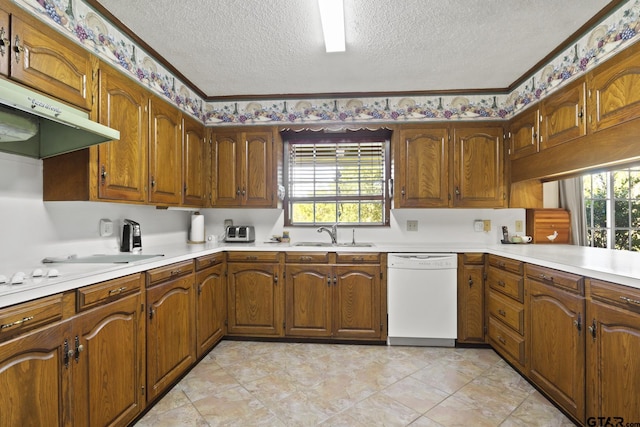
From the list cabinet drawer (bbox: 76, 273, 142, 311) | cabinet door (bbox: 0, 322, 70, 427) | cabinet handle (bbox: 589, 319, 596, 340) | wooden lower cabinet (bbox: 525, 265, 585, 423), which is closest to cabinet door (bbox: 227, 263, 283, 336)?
cabinet drawer (bbox: 76, 273, 142, 311)

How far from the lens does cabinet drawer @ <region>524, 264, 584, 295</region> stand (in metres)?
1.67

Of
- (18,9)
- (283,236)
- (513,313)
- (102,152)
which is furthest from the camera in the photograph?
(283,236)

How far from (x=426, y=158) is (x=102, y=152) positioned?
2629 millimetres

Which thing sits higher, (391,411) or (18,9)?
(18,9)

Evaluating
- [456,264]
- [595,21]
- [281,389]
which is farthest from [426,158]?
[281,389]

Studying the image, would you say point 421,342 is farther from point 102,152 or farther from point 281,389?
point 102,152

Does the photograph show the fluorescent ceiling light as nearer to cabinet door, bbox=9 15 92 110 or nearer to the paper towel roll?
cabinet door, bbox=9 15 92 110

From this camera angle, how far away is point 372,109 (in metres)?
3.08

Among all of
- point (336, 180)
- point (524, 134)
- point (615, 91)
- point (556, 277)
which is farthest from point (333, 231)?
point (615, 91)

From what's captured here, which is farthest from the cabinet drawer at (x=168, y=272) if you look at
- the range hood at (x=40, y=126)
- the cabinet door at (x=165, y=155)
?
the range hood at (x=40, y=126)

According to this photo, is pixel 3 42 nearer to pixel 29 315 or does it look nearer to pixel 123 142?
pixel 123 142

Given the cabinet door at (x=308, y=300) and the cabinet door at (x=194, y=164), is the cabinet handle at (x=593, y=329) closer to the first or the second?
the cabinet door at (x=308, y=300)

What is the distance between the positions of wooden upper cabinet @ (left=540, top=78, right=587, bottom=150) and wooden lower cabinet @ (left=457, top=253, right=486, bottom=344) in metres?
1.10

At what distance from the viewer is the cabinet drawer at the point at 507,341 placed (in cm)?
221
